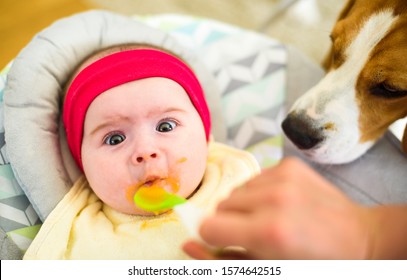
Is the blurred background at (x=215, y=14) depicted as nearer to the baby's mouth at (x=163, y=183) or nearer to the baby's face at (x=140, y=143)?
the baby's face at (x=140, y=143)

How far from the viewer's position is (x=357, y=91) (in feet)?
3.53

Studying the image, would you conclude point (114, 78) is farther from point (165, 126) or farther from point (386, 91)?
point (386, 91)

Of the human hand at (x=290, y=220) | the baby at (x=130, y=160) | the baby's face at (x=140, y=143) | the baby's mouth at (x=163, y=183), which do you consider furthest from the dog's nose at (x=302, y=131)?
the human hand at (x=290, y=220)

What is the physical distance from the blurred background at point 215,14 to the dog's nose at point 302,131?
3.06 ft

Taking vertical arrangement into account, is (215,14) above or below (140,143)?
below

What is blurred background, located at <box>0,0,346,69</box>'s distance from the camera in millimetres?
2025

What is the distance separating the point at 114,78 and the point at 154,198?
1.01 ft

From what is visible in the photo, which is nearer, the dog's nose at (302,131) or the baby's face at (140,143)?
the baby's face at (140,143)

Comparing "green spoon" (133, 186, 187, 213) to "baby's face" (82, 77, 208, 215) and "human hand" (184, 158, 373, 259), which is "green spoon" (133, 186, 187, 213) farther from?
"human hand" (184, 158, 373, 259)

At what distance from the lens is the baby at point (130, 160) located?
3.10 ft

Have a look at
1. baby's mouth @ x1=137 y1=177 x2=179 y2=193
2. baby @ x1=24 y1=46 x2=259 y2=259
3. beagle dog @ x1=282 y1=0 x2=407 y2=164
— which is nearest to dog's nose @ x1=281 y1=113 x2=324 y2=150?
beagle dog @ x1=282 y1=0 x2=407 y2=164

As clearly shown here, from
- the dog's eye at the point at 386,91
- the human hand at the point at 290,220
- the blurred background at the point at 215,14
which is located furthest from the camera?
the blurred background at the point at 215,14

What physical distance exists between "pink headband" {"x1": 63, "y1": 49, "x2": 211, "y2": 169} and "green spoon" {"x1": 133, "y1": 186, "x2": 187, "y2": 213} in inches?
9.2

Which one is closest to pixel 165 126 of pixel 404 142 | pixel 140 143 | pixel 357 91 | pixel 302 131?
pixel 140 143
